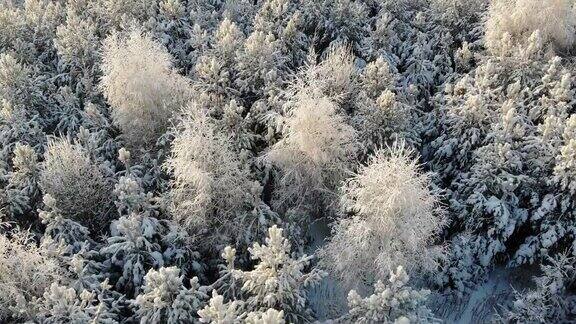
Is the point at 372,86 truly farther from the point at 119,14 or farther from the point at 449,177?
the point at 119,14

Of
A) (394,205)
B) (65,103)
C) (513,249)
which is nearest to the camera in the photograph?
(394,205)

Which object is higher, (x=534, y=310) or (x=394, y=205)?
(x=394, y=205)

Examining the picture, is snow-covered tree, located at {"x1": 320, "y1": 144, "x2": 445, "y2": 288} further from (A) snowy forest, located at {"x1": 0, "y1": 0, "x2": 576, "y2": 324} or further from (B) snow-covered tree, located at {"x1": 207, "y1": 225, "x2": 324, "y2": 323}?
(B) snow-covered tree, located at {"x1": 207, "y1": 225, "x2": 324, "y2": 323}

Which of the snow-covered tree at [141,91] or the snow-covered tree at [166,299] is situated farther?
the snow-covered tree at [141,91]

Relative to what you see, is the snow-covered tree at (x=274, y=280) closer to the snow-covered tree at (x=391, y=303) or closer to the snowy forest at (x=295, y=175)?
the snowy forest at (x=295, y=175)

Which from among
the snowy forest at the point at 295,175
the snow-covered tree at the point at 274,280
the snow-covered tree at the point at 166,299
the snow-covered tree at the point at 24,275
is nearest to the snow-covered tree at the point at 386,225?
the snowy forest at the point at 295,175

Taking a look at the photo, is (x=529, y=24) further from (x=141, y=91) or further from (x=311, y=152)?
(x=141, y=91)

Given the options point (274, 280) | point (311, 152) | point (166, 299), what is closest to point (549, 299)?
point (311, 152)

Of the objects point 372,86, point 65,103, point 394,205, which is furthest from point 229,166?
point 65,103

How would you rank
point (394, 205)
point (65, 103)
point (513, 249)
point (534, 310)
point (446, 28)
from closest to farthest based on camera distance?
1. point (394, 205)
2. point (534, 310)
3. point (513, 249)
4. point (65, 103)
5. point (446, 28)
